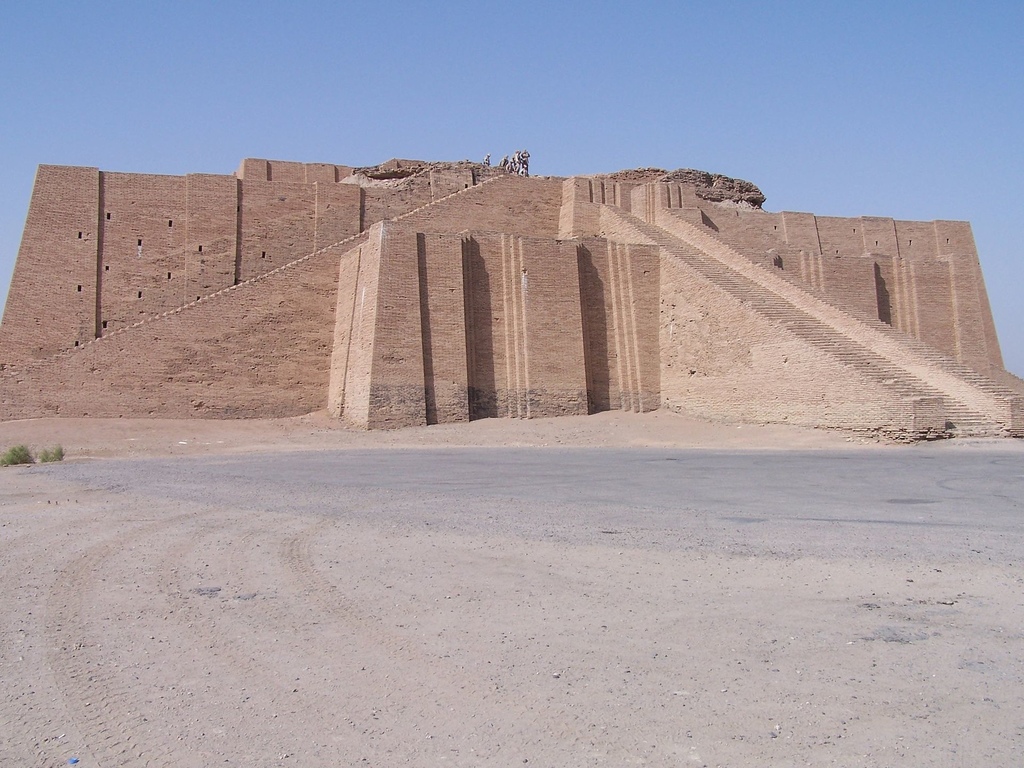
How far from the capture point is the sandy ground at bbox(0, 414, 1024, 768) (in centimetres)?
325

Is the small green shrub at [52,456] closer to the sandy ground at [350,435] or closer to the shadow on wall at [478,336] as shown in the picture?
the sandy ground at [350,435]

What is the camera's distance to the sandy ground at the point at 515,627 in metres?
3.25

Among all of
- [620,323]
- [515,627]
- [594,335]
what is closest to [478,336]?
[594,335]

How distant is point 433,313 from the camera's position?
19.3m

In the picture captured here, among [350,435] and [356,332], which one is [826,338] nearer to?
[350,435]

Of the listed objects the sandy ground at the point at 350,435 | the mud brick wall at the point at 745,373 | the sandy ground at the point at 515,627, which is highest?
the mud brick wall at the point at 745,373

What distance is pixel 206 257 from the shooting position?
22.6 m

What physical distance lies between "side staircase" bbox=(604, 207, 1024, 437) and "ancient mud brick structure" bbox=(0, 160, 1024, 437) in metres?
0.06

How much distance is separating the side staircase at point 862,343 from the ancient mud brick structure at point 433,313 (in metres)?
0.06

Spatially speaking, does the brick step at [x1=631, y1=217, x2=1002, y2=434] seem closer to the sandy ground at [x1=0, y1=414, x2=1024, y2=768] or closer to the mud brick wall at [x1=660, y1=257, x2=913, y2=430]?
the mud brick wall at [x1=660, y1=257, x2=913, y2=430]

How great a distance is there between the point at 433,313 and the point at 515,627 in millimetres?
15206

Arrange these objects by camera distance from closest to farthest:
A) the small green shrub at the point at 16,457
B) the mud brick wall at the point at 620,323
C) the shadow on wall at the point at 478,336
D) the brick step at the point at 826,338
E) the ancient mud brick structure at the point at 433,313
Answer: the small green shrub at the point at 16,457 → the brick step at the point at 826,338 → the ancient mud brick structure at the point at 433,313 → the shadow on wall at the point at 478,336 → the mud brick wall at the point at 620,323

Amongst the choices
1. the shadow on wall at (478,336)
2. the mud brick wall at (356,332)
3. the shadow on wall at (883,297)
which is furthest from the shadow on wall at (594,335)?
the shadow on wall at (883,297)

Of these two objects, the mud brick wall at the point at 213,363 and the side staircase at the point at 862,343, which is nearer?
the side staircase at the point at 862,343
